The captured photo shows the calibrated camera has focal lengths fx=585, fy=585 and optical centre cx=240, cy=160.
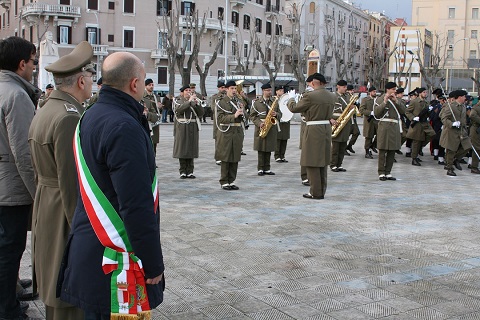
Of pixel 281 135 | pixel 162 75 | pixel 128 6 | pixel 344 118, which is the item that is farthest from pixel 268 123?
pixel 128 6

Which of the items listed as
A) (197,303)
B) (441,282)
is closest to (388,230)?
(441,282)

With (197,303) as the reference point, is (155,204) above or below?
above

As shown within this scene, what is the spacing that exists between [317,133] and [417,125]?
6.86 m

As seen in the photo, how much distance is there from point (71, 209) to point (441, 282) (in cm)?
364

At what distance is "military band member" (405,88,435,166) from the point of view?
15.6 meters

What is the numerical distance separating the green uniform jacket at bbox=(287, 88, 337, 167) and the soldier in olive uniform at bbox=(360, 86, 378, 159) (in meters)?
6.35

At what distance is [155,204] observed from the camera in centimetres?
295

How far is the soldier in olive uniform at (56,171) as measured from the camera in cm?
335

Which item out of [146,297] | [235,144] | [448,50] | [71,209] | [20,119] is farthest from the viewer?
[448,50]

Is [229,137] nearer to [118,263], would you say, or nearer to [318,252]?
[318,252]

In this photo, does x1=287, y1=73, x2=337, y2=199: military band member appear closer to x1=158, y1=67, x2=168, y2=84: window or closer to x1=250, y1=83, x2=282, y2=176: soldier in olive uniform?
x1=250, y1=83, x2=282, y2=176: soldier in olive uniform

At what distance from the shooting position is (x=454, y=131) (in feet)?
44.9

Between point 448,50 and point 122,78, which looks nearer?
point 122,78

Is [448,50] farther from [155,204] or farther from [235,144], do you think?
[155,204]
